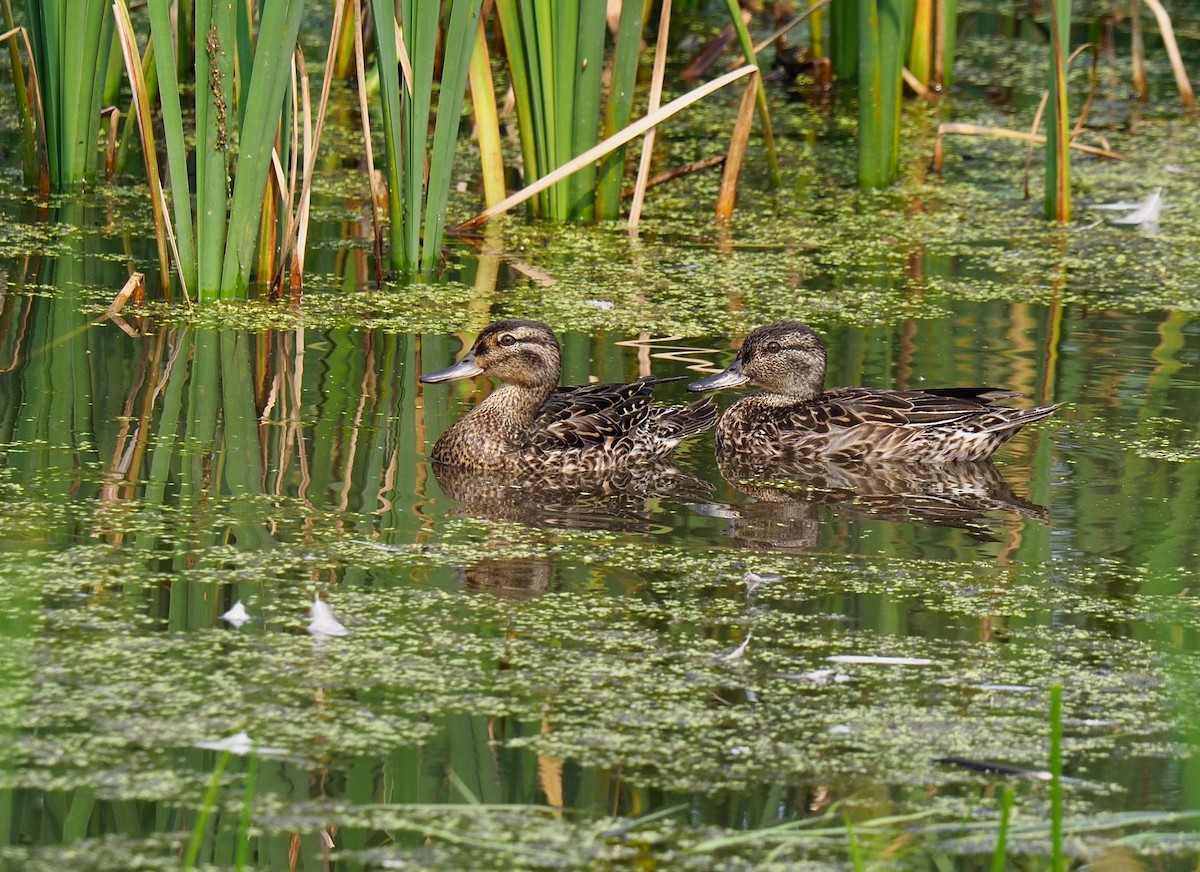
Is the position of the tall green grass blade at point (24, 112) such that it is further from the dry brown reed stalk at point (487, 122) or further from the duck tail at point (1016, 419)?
the duck tail at point (1016, 419)

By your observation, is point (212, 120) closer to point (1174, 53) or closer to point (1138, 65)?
point (1174, 53)

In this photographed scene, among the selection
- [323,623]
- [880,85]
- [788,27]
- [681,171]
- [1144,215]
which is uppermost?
[788,27]

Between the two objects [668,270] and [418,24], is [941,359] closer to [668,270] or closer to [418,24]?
[668,270]

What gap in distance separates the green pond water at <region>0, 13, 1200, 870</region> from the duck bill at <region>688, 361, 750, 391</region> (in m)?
0.22

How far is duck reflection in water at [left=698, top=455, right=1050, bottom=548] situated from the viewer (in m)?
5.84

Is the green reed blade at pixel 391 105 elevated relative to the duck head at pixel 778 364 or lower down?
elevated

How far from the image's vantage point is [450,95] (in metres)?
7.96

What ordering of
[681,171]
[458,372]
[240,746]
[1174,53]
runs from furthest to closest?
[1174,53], [681,171], [458,372], [240,746]

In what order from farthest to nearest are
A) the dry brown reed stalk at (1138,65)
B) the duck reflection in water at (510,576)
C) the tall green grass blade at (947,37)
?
the dry brown reed stalk at (1138,65)
the tall green grass blade at (947,37)
the duck reflection in water at (510,576)

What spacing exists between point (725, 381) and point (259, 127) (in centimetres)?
195

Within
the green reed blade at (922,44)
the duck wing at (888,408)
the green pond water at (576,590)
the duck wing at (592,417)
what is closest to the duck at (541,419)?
the duck wing at (592,417)

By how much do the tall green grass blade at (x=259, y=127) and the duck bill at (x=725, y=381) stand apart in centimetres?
181

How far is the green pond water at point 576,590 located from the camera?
3.73 metres

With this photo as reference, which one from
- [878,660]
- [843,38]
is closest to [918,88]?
[843,38]
